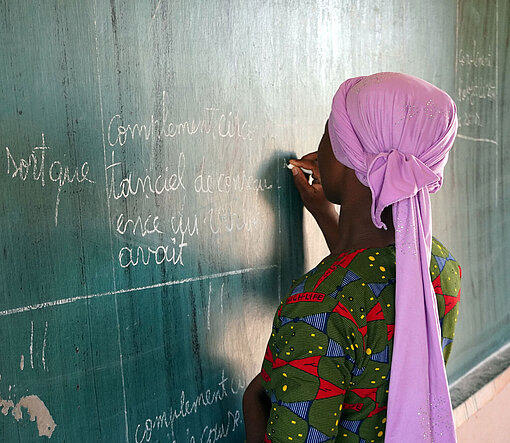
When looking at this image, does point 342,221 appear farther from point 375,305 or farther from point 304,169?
point 304,169

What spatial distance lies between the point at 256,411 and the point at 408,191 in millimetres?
506

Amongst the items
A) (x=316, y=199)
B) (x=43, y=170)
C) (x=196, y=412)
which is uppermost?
(x=43, y=170)

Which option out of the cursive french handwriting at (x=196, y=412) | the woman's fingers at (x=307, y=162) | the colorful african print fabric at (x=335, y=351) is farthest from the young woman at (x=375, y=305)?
the woman's fingers at (x=307, y=162)

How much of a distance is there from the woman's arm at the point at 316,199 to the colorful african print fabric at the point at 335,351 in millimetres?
403

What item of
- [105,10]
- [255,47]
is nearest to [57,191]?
[105,10]

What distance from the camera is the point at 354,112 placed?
3.74ft

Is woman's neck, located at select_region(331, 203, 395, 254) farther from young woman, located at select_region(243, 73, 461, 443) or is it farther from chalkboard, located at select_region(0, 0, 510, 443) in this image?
chalkboard, located at select_region(0, 0, 510, 443)

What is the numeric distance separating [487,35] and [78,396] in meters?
1.96

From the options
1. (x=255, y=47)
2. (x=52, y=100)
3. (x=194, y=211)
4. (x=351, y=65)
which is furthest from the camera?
(x=351, y=65)

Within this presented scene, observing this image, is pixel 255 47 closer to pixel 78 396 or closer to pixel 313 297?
pixel 313 297

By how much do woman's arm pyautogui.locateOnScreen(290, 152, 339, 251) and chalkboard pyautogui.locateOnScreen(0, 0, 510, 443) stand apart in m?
0.03

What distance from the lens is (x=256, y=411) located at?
1273mm

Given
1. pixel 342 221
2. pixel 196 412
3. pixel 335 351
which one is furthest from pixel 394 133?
pixel 196 412

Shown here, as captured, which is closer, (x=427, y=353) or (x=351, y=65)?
(x=427, y=353)
